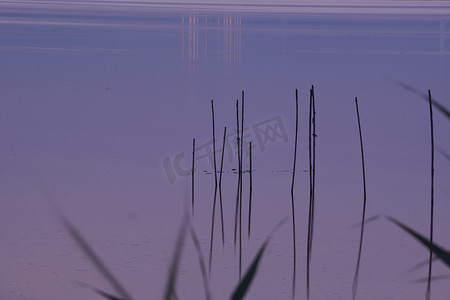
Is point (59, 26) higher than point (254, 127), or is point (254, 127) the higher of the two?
point (59, 26)

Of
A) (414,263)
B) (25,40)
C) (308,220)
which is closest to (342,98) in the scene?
(308,220)

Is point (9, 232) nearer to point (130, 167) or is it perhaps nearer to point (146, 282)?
point (146, 282)

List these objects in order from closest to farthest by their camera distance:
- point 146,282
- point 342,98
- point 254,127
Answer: point 146,282, point 254,127, point 342,98

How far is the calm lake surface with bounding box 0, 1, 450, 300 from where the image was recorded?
191 inches

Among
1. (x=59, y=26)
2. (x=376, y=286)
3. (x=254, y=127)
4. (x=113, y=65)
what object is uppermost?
(x=59, y=26)

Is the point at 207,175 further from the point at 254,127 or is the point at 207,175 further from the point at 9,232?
the point at 254,127

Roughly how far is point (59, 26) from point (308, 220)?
31182 mm

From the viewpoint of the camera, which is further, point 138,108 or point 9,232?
point 138,108

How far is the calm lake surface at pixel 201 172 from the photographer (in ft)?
15.9

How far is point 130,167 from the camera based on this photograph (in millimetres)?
8078

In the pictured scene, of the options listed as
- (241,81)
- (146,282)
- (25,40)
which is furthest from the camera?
(25,40)

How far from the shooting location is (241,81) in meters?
15.6

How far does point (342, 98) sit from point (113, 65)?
6291 millimetres

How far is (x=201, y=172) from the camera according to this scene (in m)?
7.47
